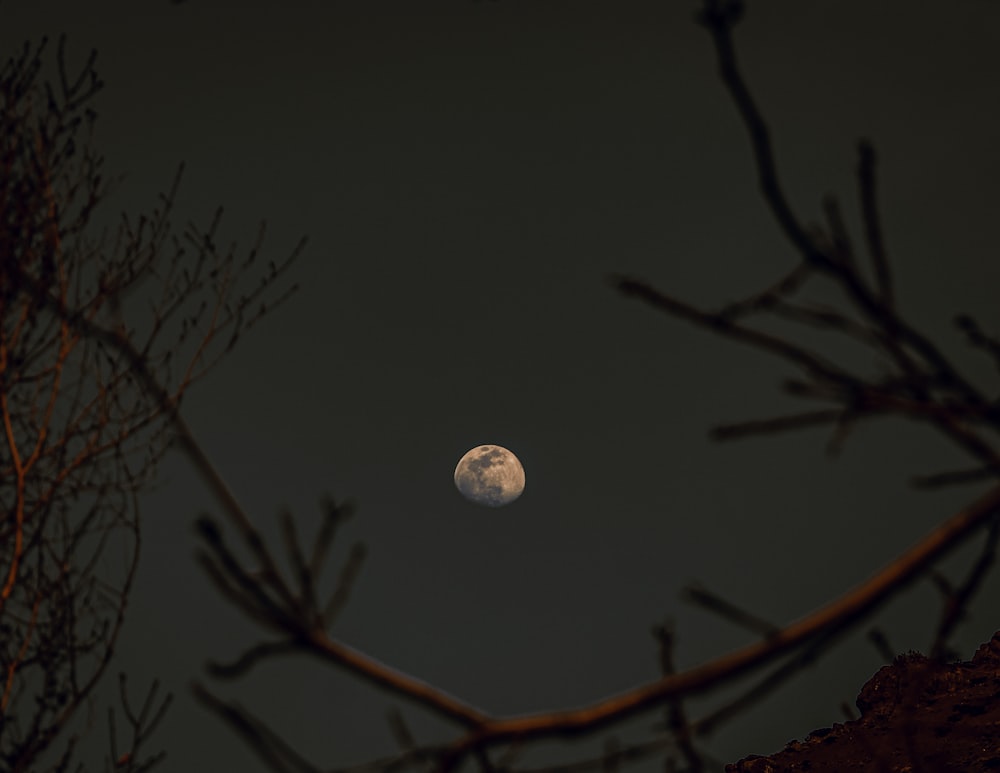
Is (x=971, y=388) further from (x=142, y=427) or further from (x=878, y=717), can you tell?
(x=878, y=717)

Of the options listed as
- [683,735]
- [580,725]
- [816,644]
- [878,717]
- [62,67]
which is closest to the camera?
[580,725]

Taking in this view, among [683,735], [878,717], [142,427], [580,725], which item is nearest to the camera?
[580,725]

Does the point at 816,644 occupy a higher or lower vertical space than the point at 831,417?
lower

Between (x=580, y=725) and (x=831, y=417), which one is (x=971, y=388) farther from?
(x=580, y=725)

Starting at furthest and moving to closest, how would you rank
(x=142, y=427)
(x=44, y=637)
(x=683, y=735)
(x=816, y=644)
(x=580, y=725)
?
(x=142, y=427)
(x=44, y=637)
(x=683, y=735)
(x=816, y=644)
(x=580, y=725)

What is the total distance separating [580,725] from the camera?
1.18 meters

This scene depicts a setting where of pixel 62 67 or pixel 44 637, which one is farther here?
pixel 62 67

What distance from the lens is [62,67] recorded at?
5234 mm

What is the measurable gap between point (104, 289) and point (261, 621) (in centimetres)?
397

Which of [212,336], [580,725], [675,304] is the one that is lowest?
[580,725]

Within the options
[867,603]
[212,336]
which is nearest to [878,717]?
[212,336]

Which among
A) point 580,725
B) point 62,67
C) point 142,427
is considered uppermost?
point 62,67

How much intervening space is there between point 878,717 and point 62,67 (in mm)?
38174

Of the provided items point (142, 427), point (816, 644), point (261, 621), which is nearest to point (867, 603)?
point (816, 644)
